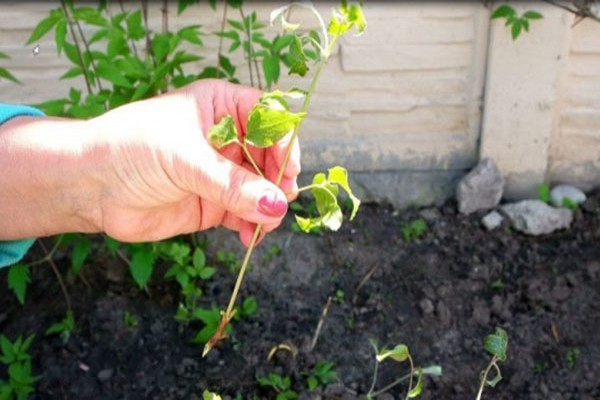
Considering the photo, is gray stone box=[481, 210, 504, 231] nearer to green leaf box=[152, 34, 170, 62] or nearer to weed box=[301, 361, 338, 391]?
weed box=[301, 361, 338, 391]

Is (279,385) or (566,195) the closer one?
(279,385)

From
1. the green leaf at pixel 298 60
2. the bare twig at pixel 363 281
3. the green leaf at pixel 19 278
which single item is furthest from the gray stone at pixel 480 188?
the green leaf at pixel 298 60

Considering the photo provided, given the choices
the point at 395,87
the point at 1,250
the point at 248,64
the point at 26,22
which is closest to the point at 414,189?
the point at 395,87

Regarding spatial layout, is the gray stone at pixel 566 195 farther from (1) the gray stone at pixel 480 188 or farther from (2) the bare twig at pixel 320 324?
(2) the bare twig at pixel 320 324

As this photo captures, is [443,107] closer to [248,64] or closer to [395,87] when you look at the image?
[395,87]

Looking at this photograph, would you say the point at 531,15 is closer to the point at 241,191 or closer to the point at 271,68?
the point at 271,68

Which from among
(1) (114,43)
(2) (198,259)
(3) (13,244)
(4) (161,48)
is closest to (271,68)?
(4) (161,48)

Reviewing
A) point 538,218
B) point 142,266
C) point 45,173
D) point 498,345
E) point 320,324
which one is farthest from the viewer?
point 538,218
